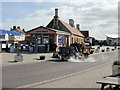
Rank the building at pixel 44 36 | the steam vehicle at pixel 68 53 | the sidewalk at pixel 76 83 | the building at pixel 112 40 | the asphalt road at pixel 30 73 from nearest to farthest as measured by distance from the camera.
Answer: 1. the sidewalk at pixel 76 83
2. the asphalt road at pixel 30 73
3. the steam vehicle at pixel 68 53
4. the building at pixel 44 36
5. the building at pixel 112 40

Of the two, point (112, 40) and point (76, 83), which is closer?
point (76, 83)

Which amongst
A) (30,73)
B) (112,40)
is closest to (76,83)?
(30,73)

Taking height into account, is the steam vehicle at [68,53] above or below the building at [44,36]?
below

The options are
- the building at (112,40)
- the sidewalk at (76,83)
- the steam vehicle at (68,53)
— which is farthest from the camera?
the building at (112,40)

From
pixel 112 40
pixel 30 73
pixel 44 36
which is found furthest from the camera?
pixel 112 40

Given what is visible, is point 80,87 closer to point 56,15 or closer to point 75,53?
point 75,53

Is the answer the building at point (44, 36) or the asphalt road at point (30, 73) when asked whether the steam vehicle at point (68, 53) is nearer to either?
the asphalt road at point (30, 73)

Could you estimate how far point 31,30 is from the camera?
4438 centimetres

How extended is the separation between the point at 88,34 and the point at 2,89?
90014mm

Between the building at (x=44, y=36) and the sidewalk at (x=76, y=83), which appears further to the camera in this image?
the building at (x=44, y=36)

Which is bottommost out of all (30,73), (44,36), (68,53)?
(30,73)

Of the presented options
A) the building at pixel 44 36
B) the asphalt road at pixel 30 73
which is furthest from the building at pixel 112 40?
the asphalt road at pixel 30 73

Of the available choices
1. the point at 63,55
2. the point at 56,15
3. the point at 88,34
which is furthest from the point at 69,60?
the point at 88,34

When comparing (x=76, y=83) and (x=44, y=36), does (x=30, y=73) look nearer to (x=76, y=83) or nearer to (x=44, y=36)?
(x=76, y=83)
